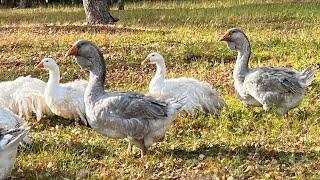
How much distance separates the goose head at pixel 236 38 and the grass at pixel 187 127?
963 millimetres

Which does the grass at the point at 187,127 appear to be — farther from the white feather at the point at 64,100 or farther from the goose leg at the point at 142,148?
the white feather at the point at 64,100

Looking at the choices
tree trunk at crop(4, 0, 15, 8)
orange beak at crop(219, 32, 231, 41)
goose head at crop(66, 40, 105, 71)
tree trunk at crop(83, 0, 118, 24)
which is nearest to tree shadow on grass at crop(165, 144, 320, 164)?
goose head at crop(66, 40, 105, 71)

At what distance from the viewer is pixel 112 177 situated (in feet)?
22.6

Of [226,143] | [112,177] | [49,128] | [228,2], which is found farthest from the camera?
[228,2]

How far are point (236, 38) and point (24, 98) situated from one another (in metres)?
3.30

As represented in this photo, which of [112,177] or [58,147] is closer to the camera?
[112,177]

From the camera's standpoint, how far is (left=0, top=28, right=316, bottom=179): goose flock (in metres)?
7.42

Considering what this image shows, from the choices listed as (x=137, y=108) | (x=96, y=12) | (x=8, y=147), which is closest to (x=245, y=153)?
(x=137, y=108)

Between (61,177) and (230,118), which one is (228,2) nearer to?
(230,118)

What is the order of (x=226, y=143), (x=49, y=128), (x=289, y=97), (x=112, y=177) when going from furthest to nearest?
A: 1. (x=49, y=128)
2. (x=289, y=97)
3. (x=226, y=143)
4. (x=112, y=177)

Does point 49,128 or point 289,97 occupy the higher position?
point 289,97

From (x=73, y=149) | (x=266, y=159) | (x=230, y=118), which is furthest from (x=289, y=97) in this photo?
(x=73, y=149)

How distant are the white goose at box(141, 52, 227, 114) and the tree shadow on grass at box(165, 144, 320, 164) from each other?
1438mm

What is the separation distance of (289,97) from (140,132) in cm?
237
